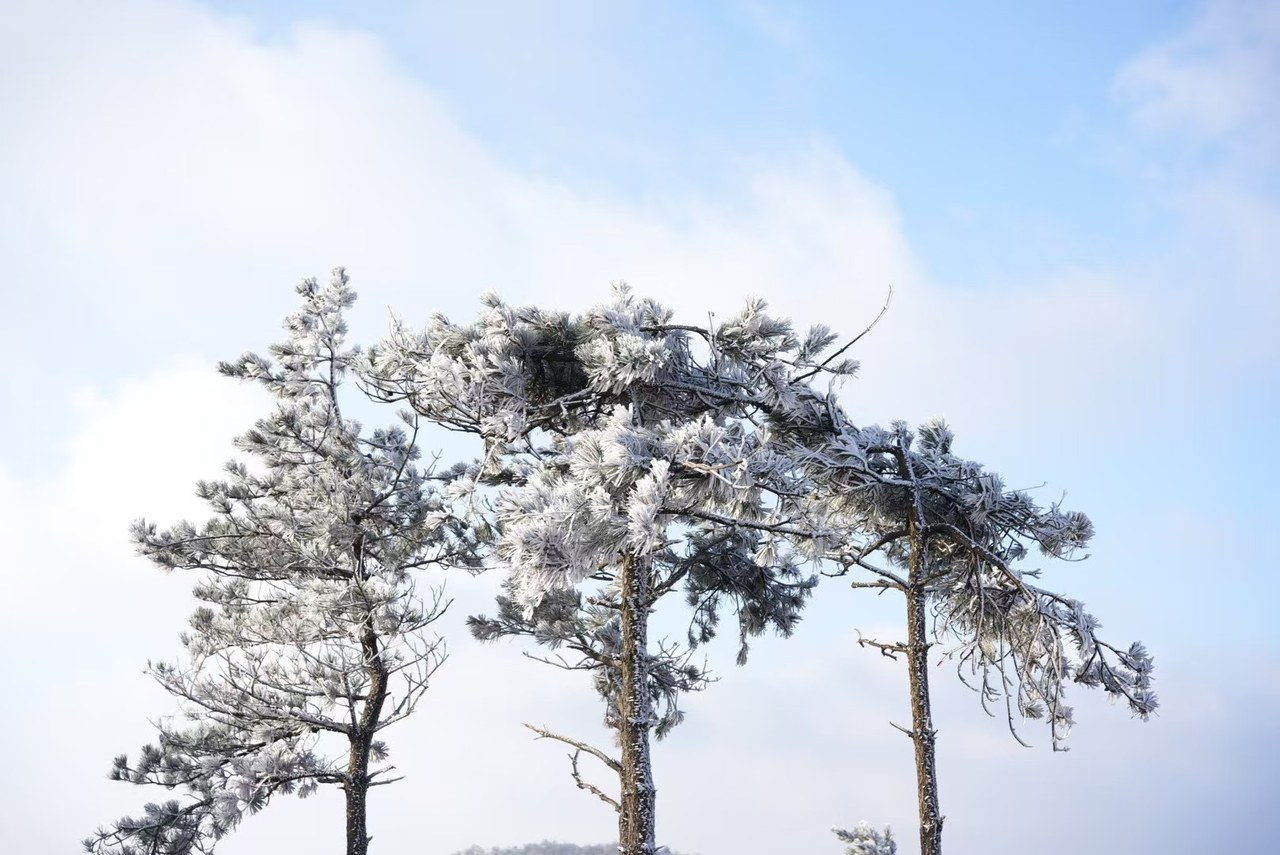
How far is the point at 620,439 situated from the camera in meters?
9.01

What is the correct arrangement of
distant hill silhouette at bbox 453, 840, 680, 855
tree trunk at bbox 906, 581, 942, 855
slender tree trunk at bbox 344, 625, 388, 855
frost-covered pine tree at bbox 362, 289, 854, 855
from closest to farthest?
frost-covered pine tree at bbox 362, 289, 854, 855 → tree trunk at bbox 906, 581, 942, 855 → slender tree trunk at bbox 344, 625, 388, 855 → distant hill silhouette at bbox 453, 840, 680, 855

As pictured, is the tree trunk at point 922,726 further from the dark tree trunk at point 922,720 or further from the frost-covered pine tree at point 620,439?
the frost-covered pine tree at point 620,439

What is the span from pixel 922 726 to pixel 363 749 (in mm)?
6741

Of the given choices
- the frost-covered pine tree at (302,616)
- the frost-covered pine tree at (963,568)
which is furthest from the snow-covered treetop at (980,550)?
the frost-covered pine tree at (302,616)

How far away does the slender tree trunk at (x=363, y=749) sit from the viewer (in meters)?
12.5

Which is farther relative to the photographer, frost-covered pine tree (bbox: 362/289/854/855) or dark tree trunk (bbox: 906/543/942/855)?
dark tree trunk (bbox: 906/543/942/855)

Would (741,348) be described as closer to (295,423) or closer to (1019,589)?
(1019,589)

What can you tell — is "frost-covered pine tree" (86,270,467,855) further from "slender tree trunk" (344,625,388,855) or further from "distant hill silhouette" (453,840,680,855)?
"distant hill silhouette" (453,840,680,855)

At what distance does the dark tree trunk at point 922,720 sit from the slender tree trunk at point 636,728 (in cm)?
323

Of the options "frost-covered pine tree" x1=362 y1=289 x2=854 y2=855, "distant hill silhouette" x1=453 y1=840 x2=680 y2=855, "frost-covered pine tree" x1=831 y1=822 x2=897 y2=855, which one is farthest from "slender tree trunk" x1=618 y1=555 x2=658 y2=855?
"distant hill silhouette" x1=453 y1=840 x2=680 y2=855

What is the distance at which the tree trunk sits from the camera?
11125 millimetres

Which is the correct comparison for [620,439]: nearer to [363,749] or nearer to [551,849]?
[363,749]

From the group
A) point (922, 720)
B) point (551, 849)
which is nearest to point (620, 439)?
point (922, 720)

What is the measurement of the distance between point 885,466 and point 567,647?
434 centimetres
